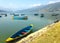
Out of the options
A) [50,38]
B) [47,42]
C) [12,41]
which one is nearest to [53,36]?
[50,38]

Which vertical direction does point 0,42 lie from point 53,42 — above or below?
below

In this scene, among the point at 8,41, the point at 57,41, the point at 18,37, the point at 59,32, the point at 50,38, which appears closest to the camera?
the point at 57,41

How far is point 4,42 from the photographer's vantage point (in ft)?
76.8

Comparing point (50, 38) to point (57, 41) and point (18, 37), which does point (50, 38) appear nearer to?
point (57, 41)

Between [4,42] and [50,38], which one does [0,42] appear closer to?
[4,42]

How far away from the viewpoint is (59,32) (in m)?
14.2

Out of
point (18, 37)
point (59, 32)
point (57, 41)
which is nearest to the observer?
point (57, 41)

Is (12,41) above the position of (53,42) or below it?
below

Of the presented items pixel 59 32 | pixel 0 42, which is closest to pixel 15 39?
pixel 0 42

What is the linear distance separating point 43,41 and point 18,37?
1216cm

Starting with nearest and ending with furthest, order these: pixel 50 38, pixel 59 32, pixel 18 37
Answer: pixel 50 38 → pixel 59 32 → pixel 18 37

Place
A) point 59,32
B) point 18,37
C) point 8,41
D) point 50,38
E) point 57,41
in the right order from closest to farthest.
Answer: point 57,41, point 50,38, point 59,32, point 8,41, point 18,37

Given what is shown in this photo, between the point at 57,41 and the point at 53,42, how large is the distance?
1.07 ft

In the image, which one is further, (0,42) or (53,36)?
(0,42)
